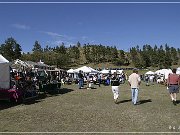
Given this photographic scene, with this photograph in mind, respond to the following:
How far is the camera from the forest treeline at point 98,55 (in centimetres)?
11904

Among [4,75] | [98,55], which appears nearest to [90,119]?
[4,75]

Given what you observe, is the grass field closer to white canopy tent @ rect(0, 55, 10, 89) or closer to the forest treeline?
white canopy tent @ rect(0, 55, 10, 89)

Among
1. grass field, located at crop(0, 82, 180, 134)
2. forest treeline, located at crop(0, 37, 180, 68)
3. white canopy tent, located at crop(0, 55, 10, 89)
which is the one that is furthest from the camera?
forest treeline, located at crop(0, 37, 180, 68)

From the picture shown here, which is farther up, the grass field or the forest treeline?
the forest treeline

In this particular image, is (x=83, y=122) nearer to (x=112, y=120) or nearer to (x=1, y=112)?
(x=112, y=120)

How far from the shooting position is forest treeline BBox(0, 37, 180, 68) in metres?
119

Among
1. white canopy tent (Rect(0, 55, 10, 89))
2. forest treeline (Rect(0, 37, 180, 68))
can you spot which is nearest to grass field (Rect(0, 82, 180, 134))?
white canopy tent (Rect(0, 55, 10, 89))

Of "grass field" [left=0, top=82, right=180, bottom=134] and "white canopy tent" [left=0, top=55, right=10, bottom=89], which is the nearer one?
"grass field" [left=0, top=82, right=180, bottom=134]

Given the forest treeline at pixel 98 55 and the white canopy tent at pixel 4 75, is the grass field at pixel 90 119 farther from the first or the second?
the forest treeline at pixel 98 55

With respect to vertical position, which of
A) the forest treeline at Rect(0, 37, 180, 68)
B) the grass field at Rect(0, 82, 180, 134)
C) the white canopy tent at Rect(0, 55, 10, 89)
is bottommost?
the grass field at Rect(0, 82, 180, 134)

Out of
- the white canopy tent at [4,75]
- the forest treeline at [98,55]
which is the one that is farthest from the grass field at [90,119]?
the forest treeline at [98,55]

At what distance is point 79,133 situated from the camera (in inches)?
382

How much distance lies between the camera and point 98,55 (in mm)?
155375

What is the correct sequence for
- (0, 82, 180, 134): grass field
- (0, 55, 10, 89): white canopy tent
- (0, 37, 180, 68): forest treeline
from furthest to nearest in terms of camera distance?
(0, 37, 180, 68): forest treeline, (0, 55, 10, 89): white canopy tent, (0, 82, 180, 134): grass field
